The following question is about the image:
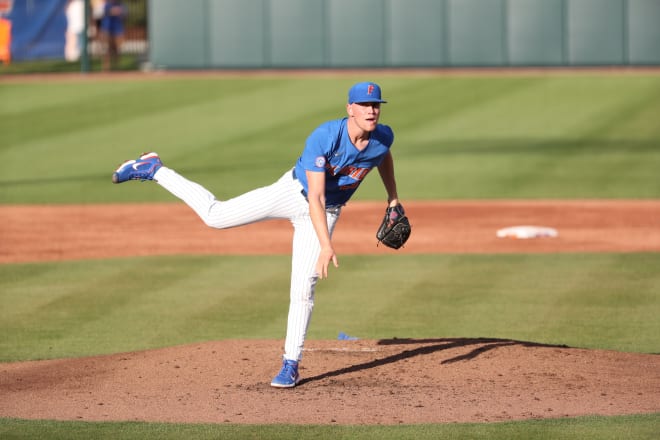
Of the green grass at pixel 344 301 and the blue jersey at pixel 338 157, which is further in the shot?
the green grass at pixel 344 301

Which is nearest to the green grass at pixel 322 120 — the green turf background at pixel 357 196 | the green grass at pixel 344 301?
the green turf background at pixel 357 196

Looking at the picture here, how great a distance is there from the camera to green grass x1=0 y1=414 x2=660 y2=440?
6754mm

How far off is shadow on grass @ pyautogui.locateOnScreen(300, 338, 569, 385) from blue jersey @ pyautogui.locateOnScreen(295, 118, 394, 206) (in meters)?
1.32

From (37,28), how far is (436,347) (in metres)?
27.2

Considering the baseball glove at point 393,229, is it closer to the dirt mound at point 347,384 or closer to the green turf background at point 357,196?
the dirt mound at point 347,384

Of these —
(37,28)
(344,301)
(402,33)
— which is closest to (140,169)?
(344,301)

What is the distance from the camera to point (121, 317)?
10805 mm

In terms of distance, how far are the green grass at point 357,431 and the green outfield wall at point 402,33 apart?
26.6m

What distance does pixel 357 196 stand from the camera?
19.7 metres

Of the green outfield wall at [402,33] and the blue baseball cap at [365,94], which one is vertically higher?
the green outfield wall at [402,33]

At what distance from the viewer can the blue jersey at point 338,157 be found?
24.4 ft

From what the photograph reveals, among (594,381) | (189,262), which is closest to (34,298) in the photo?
(189,262)

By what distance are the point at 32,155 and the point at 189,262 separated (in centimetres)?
1080

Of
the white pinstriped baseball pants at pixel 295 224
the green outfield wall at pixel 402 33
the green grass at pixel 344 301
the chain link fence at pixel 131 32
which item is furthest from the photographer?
the chain link fence at pixel 131 32
